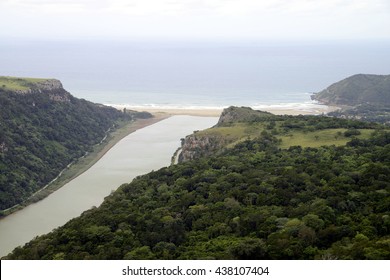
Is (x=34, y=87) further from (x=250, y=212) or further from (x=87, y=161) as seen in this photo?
(x=250, y=212)

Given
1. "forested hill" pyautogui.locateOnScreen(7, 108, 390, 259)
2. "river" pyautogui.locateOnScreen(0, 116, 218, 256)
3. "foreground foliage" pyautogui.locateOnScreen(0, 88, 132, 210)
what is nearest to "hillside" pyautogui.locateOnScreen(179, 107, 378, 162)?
"forested hill" pyautogui.locateOnScreen(7, 108, 390, 259)

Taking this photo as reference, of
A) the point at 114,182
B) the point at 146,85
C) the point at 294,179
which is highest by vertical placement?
the point at 146,85

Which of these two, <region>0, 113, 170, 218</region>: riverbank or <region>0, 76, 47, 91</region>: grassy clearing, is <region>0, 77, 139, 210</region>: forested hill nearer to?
<region>0, 76, 47, 91</region>: grassy clearing

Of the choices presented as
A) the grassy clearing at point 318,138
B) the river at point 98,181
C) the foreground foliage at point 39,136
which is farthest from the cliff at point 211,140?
the foreground foliage at point 39,136

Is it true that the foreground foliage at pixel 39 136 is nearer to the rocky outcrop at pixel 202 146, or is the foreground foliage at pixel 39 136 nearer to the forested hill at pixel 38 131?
the forested hill at pixel 38 131

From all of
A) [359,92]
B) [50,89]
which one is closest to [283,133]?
[50,89]

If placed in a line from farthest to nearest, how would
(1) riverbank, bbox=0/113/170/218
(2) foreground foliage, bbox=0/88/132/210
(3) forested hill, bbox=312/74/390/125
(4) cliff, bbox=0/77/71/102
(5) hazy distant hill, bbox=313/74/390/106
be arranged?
(5) hazy distant hill, bbox=313/74/390/106 < (3) forested hill, bbox=312/74/390/125 < (4) cliff, bbox=0/77/71/102 < (2) foreground foliage, bbox=0/88/132/210 < (1) riverbank, bbox=0/113/170/218

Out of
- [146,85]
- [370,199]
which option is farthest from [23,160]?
[146,85]

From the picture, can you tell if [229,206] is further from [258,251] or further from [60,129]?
[60,129]
